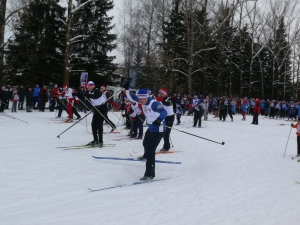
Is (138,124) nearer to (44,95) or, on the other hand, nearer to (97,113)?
(97,113)

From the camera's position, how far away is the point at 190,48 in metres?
28.3

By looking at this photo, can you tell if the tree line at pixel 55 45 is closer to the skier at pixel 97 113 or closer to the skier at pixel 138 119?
the skier at pixel 138 119

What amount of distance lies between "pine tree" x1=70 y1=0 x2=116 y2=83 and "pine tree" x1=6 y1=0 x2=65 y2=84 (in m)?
1.57

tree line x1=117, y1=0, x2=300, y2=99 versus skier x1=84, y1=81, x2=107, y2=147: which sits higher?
tree line x1=117, y1=0, x2=300, y2=99

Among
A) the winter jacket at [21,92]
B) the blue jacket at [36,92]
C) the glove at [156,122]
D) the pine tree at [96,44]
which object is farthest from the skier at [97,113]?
the pine tree at [96,44]

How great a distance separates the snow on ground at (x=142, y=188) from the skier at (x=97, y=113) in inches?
16.3

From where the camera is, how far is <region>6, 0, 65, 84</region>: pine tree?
85.7 ft

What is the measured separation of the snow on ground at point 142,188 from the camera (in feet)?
15.1

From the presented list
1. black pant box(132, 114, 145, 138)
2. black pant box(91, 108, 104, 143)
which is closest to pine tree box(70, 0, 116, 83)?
black pant box(132, 114, 145, 138)

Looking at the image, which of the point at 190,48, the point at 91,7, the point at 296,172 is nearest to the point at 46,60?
the point at 91,7

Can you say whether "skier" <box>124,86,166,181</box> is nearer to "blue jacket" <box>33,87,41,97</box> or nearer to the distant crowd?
the distant crowd

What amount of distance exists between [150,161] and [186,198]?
4.13ft

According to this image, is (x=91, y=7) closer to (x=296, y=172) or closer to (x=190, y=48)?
(x=190, y=48)

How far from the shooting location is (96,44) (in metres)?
29.0
